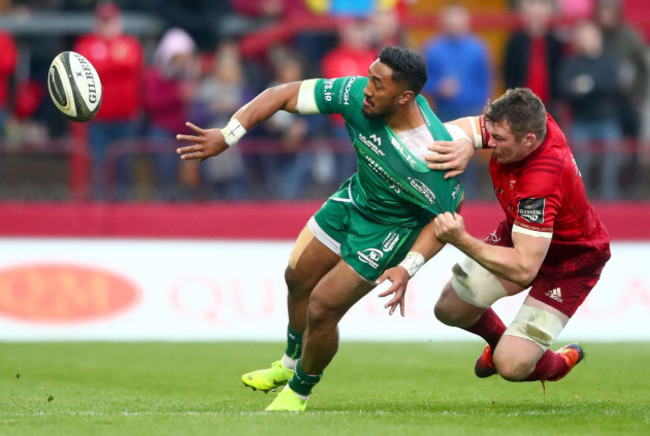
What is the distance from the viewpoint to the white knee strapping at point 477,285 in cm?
828

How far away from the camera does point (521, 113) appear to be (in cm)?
745

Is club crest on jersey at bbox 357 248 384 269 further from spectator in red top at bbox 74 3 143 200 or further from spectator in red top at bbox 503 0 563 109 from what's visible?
spectator in red top at bbox 503 0 563 109

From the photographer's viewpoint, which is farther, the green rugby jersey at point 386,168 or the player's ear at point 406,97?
the green rugby jersey at point 386,168

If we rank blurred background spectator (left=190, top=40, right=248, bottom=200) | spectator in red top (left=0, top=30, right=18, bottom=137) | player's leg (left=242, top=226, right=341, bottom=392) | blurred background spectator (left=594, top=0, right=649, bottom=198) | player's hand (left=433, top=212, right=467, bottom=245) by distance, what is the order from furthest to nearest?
blurred background spectator (left=594, top=0, right=649, bottom=198) < spectator in red top (left=0, top=30, right=18, bottom=137) < blurred background spectator (left=190, top=40, right=248, bottom=200) < player's leg (left=242, top=226, right=341, bottom=392) < player's hand (left=433, top=212, right=467, bottom=245)

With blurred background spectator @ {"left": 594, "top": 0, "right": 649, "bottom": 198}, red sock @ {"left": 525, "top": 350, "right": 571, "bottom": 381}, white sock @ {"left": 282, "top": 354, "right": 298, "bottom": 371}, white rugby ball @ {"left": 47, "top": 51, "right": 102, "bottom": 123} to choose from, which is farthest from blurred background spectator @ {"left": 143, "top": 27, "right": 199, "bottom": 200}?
red sock @ {"left": 525, "top": 350, "right": 571, "bottom": 381}

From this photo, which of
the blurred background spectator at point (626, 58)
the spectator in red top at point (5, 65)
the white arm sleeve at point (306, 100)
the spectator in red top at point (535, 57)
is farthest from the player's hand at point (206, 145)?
the blurred background spectator at point (626, 58)

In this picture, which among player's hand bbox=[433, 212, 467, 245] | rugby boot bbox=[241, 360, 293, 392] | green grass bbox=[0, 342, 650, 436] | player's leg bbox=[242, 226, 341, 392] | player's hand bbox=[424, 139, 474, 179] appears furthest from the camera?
rugby boot bbox=[241, 360, 293, 392]

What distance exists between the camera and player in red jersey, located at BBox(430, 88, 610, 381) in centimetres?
748

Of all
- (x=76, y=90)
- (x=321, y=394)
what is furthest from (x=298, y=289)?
(x=76, y=90)

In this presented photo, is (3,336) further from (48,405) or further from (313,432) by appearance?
(313,432)

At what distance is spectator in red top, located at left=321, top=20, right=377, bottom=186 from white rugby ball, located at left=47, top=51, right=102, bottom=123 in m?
5.13

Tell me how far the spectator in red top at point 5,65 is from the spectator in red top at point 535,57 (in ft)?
19.8

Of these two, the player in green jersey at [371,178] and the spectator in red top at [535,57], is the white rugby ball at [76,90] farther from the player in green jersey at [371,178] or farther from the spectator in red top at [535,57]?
the spectator in red top at [535,57]

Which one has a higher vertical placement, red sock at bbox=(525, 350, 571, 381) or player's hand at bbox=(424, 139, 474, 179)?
player's hand at bbox=(424, 139, 474, 179)
